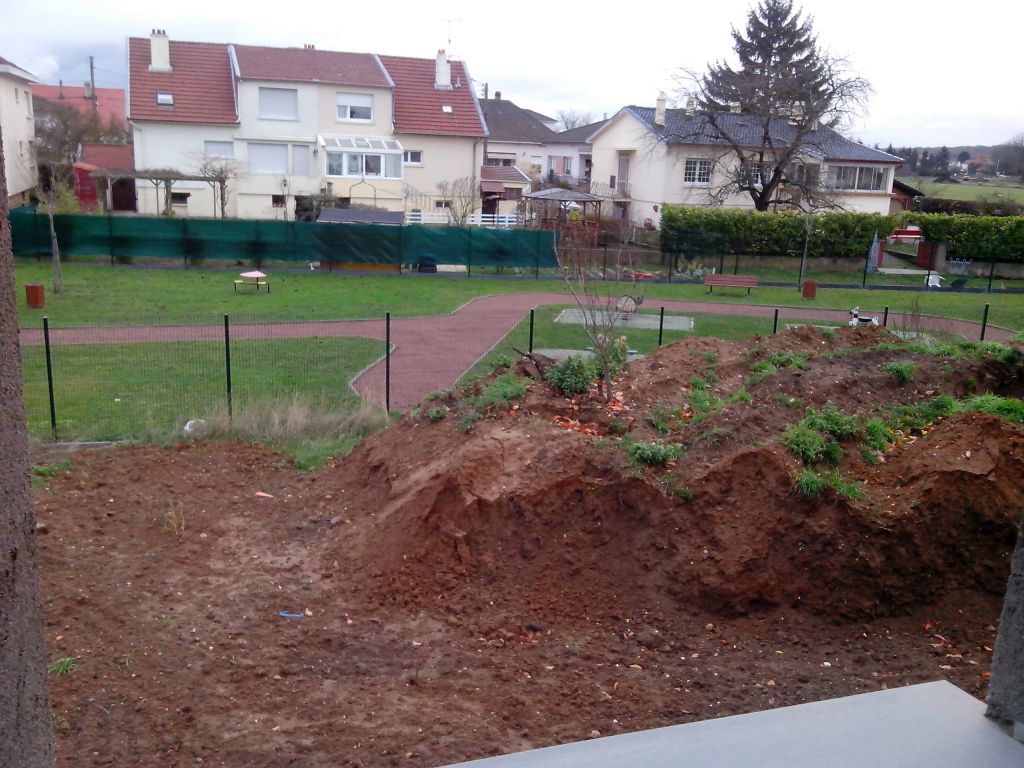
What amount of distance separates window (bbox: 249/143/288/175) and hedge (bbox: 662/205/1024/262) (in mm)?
19394

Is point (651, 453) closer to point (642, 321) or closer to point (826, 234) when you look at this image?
point (642, 321)

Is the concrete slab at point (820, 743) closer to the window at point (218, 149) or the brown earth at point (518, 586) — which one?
the brown earth at point (518, 586)

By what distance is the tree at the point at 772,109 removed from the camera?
142ft

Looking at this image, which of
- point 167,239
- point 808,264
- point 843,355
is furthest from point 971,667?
point 808,264

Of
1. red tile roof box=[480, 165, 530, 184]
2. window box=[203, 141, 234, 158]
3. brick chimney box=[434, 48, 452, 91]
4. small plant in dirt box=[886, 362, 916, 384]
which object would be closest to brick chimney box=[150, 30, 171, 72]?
window box=[203, 141, 234, 158]

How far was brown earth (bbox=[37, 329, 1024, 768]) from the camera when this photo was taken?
6203mm

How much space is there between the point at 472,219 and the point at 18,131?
23.4 meters

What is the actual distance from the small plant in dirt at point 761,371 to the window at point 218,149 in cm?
3815

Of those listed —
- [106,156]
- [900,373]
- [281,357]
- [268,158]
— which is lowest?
[281,357]

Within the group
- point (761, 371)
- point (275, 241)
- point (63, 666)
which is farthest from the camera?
point (275, 241)

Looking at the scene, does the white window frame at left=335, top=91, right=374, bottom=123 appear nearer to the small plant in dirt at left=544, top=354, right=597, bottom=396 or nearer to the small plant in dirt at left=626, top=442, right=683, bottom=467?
the small plant in dirt at left=544, top=354, right=597, bottom=396

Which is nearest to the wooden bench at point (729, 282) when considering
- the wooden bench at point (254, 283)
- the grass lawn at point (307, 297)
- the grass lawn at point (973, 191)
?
the grass lawn at point (307, 297)

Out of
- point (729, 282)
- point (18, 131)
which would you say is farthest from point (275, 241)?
point (18, 131)

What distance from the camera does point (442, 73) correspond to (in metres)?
48.8
